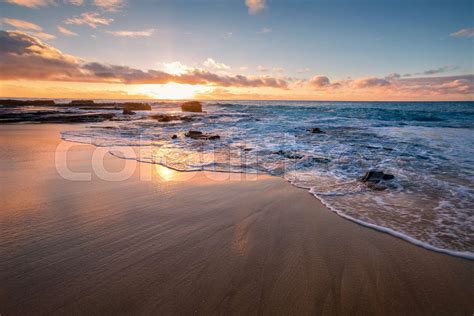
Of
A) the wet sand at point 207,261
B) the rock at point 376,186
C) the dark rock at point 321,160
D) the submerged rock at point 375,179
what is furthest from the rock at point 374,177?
the wet sand at point 207,261

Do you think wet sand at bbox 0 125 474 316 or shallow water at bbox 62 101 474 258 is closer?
wet sand at bbox 0 125 474 316

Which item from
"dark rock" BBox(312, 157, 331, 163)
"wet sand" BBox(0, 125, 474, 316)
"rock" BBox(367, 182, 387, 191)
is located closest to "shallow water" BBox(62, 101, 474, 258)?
"dark rock" BBox(312, 157, 331, 163)

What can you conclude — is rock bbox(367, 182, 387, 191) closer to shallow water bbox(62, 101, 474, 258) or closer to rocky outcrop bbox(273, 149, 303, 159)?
shallow water bbox(62, 101, 474, 258)

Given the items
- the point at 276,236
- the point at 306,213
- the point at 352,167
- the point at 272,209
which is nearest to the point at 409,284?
the point at 276,236

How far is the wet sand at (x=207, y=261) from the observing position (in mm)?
2105

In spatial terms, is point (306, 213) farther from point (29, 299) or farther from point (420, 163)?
point (420, 163)

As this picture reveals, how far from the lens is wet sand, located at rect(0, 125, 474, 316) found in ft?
6.91

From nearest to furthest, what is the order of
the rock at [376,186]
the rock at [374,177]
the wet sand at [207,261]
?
the wet sand at [207,261] → the rock at [376,186] → the rock at [374,177]

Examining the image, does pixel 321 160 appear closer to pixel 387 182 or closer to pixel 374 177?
pixel 374 177

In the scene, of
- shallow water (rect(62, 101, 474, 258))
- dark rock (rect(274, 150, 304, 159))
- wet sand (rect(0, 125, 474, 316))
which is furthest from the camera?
dark rock (rect(274, 150, 304, 159))

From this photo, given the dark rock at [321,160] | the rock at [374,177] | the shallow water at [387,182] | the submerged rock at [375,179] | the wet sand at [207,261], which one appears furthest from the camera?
the dark rock at [321,160]

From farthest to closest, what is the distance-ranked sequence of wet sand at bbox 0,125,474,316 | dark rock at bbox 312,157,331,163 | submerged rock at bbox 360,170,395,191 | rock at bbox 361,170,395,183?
dark rock at bbox 312,157,331,163 → rock at bbox 361,170,395,183 → submerged rock at bbox 360,170,395,191 → wet sand at bbox 0,125,474,316

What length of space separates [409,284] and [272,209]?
2052 millimetres

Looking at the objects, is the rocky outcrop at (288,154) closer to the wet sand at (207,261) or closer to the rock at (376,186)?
the rock at (376,186)
